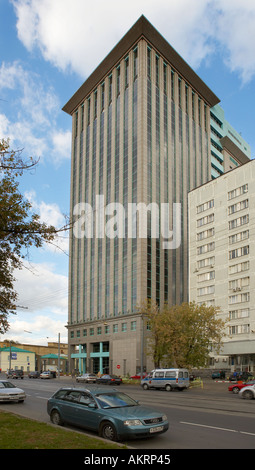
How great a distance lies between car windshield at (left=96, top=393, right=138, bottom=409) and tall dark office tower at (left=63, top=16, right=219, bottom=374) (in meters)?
63.9

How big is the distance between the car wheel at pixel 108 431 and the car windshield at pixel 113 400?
A: 73 centimetres

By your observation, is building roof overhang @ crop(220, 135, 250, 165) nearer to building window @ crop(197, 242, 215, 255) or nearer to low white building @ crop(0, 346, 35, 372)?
building window @ crop(197, 242, 215, 255)

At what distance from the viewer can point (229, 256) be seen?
218 feet

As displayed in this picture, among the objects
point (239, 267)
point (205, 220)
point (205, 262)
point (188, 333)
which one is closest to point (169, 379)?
point (188, 333)

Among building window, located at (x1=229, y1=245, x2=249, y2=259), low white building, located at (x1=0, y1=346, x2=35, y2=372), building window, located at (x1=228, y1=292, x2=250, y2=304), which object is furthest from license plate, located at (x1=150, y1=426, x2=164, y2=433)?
low white building, located at (x1=0, y1=346, x2=35, y2=372)

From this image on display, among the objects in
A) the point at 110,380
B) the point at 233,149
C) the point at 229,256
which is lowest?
the point at 110,380

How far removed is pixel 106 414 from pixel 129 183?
75.8 meters

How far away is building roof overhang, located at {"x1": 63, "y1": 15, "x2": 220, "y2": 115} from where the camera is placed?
9169 cm

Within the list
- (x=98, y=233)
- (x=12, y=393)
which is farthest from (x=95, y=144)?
(x=12, y=393)

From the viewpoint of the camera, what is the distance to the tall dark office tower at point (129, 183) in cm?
8206

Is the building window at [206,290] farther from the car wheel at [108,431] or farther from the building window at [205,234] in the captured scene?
the car wheel at [108,431]

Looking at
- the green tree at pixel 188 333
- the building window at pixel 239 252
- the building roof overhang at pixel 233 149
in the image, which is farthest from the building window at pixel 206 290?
the building roof overhang at pixel 233 149

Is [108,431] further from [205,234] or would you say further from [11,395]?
[205,234]

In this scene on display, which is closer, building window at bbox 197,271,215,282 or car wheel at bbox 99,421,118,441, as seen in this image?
car wheel at bbox 99,421,118,441
